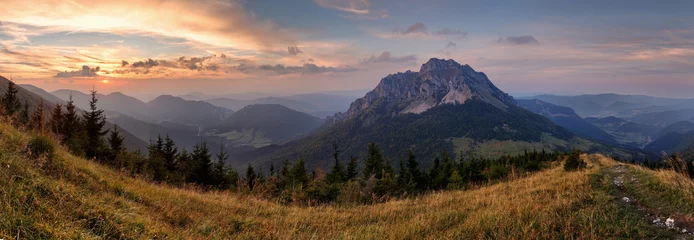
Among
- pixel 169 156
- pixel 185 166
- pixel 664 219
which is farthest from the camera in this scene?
pixel 169 156

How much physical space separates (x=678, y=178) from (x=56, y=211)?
15813mm

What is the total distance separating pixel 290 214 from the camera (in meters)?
8.28

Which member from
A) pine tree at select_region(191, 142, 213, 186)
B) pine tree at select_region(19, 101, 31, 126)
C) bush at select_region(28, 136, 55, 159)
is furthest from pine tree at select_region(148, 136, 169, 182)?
bush at select_region(28, 136, 55, 159)

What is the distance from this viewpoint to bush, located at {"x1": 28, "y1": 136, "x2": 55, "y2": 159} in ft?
24.3

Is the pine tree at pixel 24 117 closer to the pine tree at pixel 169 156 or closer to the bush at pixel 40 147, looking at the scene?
the bush at pixel 40 147

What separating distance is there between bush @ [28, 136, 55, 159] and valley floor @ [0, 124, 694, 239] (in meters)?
0.21

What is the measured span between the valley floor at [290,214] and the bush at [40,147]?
0.21 metres

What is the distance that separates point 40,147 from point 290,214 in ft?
23.2

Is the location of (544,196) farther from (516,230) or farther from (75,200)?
(75,200)

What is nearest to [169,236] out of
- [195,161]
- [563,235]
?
[563,235]

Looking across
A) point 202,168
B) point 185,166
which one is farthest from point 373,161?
point 185,166

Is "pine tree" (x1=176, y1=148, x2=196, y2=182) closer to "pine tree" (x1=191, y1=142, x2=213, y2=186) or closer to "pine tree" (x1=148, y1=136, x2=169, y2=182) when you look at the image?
"pine tree" (x1=191, y1=142, x2=213, y2=186)

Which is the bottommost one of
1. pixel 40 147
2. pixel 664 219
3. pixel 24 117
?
pixel 24 117

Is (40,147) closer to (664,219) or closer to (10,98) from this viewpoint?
(664,219)
